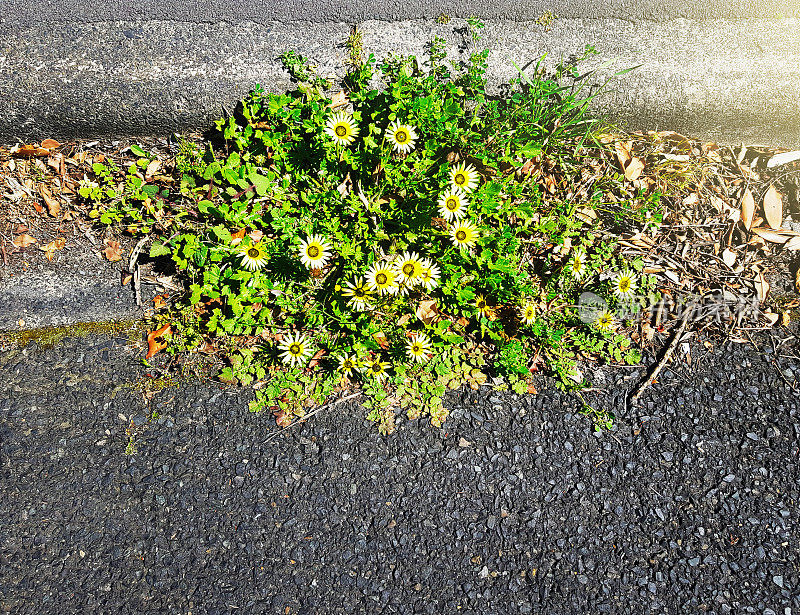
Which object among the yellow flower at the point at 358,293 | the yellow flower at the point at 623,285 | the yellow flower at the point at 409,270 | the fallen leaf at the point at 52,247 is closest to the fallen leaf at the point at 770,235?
the yellow flower at the point at 623,285

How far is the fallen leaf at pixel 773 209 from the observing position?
2.56m

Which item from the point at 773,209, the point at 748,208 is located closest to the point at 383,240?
the point at 748,208

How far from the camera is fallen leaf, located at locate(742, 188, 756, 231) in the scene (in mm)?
2549

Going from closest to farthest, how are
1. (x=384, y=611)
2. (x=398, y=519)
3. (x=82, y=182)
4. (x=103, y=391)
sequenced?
(x=384, y=611), (x=398, y=519), (x=103, y=391), (x=82, y=182)

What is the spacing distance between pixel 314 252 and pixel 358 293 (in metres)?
0.24

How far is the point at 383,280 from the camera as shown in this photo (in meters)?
2.14

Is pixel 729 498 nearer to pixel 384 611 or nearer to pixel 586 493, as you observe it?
pixel 586 493

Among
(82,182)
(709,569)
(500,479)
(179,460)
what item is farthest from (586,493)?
(82,182)

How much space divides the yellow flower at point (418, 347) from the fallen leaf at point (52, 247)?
1598 millimetres

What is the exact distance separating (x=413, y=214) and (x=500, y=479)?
1107 millimetres

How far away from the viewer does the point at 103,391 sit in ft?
7.29

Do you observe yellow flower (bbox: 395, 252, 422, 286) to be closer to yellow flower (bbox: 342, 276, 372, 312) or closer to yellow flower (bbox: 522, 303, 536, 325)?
yellow flower (bbox: 342, 276, 372, 312)

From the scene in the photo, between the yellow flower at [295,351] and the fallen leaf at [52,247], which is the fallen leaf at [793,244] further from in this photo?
the fallen leaf at [52,247]

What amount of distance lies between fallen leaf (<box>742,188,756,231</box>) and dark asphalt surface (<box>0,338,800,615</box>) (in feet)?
2.53
